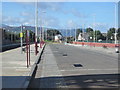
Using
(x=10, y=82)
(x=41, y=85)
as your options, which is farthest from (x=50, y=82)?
(x=10, y=82)

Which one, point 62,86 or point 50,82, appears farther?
point 50,82

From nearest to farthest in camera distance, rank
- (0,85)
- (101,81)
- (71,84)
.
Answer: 1. (0,85)
2. (71,84)
3. (101,81)

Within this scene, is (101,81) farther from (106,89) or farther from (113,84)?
(106,89)

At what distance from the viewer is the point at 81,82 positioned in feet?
38.7

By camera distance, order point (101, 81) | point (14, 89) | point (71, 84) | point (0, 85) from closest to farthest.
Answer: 1. point (14, 89)
2. point (0, 85)
3. point (71, 84)
4. point (101, 81)

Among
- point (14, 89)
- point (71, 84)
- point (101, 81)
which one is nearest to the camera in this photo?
point (14, 89)

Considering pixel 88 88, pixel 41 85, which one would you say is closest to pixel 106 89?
pixel 88 88

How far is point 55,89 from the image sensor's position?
33.6ft

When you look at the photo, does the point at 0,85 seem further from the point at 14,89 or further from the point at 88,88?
the point at 88,88

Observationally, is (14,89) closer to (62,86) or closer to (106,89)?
(62,86)

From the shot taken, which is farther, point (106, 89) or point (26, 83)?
point (26, 83)

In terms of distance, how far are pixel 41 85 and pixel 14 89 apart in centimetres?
156

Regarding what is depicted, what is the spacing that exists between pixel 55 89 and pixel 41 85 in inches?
42.3

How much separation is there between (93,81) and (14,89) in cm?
364
